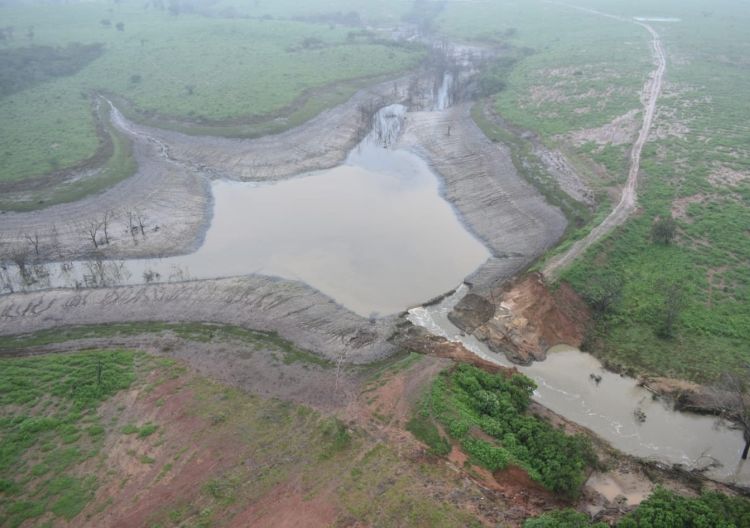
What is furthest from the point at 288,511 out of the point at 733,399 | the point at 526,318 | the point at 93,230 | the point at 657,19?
the point at 657,19

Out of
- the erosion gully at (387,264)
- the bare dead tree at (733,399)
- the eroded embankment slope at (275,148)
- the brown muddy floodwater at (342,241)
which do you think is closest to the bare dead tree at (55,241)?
the erosion gully at (387,264)

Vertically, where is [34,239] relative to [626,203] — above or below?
below

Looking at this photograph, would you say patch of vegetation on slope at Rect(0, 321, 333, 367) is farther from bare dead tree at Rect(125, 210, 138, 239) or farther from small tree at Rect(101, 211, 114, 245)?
bare dead tree at Rect(125, 210, 138, 239)

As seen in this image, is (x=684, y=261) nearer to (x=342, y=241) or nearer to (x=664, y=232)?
(x=664, y=232)

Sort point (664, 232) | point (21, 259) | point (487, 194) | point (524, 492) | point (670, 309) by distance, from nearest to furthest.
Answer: point (524, 492) → point (670, 309) → point (664, 232) → point (21, 259) → point (487, 194)

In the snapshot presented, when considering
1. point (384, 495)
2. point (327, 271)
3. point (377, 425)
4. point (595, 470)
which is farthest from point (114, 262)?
point (595, 470)

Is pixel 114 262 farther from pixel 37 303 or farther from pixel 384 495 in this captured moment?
pixel 384 495

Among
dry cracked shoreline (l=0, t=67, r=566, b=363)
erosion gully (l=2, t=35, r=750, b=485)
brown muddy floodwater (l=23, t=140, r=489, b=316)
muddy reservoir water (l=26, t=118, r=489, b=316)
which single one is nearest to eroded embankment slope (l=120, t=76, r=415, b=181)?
dry cracked shoreline (l=0, t=67, r=566, b=363)
